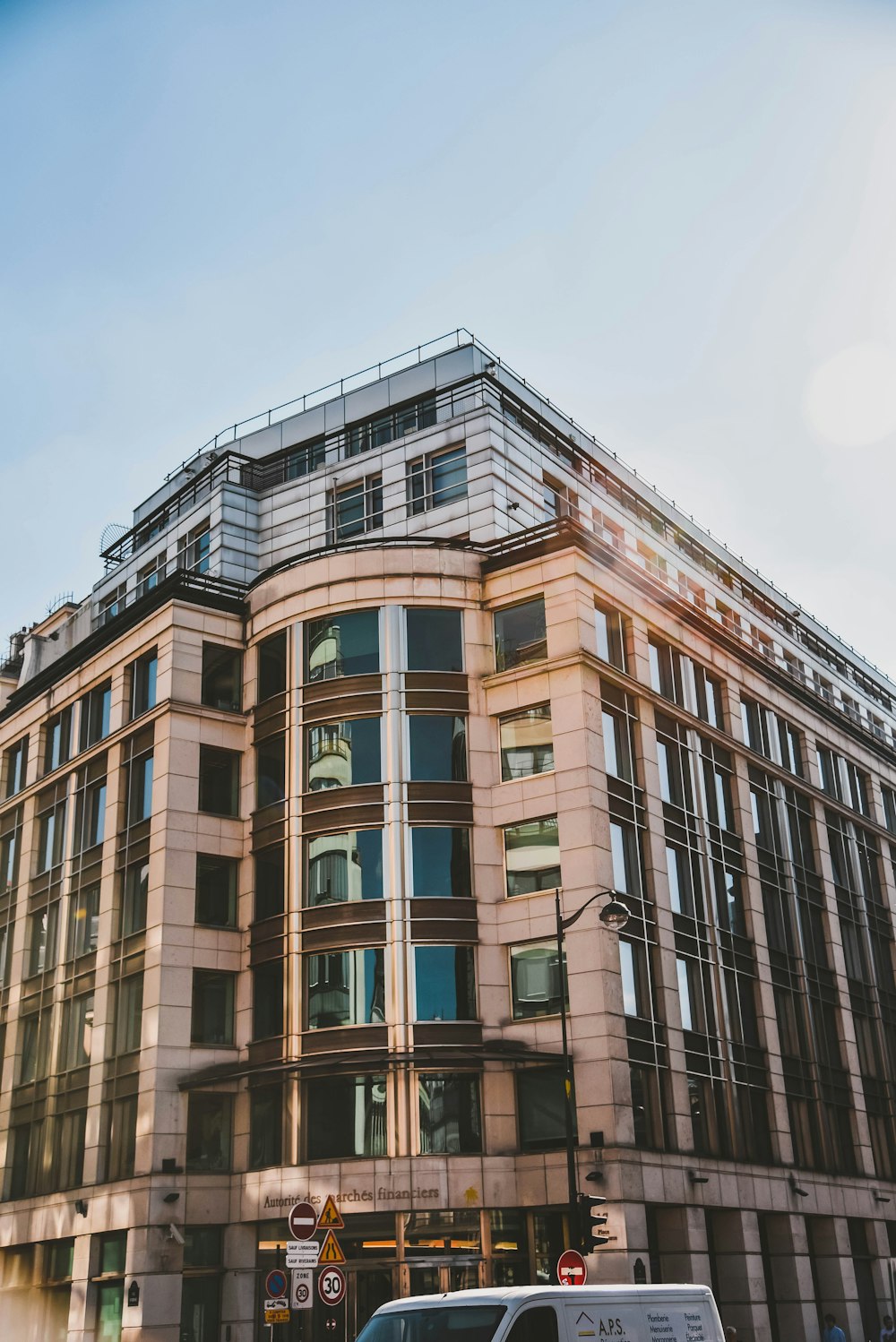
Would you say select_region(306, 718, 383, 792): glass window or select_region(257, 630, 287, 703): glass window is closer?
select_region(306, 718, 383, 792): glass window

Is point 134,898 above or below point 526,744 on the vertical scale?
below

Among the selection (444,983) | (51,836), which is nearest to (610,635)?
(444,983)

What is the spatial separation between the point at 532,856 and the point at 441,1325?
2004 centimetres

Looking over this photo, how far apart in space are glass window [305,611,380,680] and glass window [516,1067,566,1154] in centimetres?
1177

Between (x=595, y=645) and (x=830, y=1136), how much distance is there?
18.2 metres

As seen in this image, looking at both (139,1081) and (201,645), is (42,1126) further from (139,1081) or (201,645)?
(201,645)

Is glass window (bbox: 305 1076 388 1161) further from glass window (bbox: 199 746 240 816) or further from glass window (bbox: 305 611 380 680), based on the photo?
glass window (bbox: 305 611 380 680)

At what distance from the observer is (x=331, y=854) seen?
36906mm

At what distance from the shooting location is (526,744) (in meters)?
37.8

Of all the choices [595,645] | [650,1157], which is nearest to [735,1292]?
[650,1157]

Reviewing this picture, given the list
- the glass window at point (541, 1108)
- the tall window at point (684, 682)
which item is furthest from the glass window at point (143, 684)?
the glass window at point (541, 1108)

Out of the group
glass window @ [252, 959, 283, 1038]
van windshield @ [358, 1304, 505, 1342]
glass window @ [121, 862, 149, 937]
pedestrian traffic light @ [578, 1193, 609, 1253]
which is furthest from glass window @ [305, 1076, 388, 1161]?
van windshield @ [358, 1304, 505, 1342]

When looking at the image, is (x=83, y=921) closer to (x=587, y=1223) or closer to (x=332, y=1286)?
(x=587, y=1223)

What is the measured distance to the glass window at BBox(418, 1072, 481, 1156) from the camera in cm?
3344
